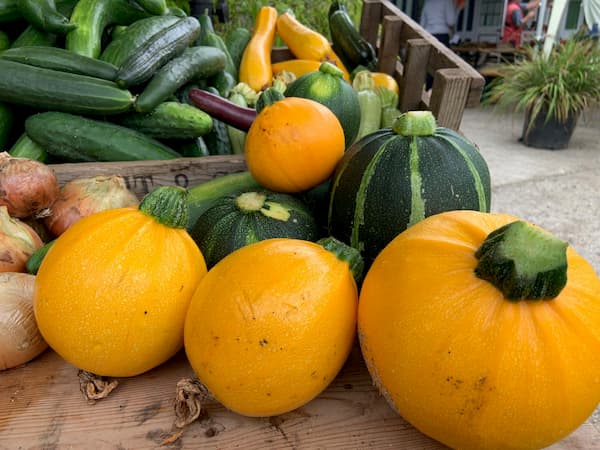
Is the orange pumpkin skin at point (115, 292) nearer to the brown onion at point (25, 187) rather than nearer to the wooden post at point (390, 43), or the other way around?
the brown onion at point (25, 187)

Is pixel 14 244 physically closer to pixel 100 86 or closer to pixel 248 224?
pixel 248 224

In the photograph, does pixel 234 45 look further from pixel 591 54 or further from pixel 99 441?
pixel 591 54

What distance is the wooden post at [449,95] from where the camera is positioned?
1.46 m

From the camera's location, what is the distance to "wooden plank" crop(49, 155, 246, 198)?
54.9 inches

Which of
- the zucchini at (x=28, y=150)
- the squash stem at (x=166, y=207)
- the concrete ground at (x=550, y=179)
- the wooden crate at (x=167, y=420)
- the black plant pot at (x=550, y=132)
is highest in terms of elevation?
the squash stem at (x=166, y=207)

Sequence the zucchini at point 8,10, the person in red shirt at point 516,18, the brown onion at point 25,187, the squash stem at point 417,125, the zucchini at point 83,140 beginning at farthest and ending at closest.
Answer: the person in red shirt at point 516,18, the zucchini at point 8,10, the zucchini at point 83,140, the brown onion at point 25,187, the squash stem at point 417,125

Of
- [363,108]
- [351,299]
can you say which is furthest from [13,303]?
[363,108]

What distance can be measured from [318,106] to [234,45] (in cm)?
158

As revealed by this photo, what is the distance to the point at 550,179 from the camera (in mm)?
4031

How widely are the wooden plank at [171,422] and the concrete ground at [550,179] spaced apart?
2467 mm

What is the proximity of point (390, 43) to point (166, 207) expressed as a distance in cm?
173

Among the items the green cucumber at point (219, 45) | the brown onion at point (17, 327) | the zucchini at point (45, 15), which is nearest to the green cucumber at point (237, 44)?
the green cucumber at point (219, 45)

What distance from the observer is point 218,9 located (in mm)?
3666

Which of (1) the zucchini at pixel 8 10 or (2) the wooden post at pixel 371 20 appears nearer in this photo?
(1) the zucchini at pixel 8 10
